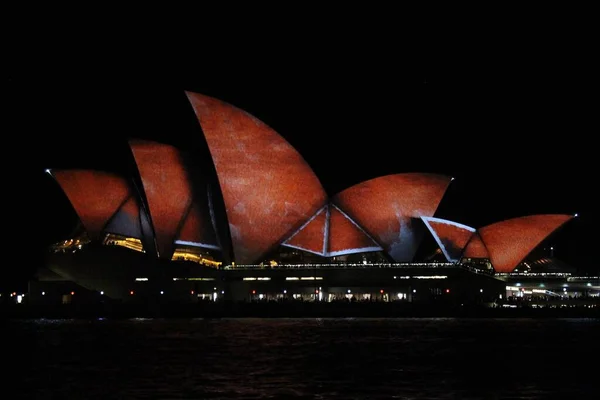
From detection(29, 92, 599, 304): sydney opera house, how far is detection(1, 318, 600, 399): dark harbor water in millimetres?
15840

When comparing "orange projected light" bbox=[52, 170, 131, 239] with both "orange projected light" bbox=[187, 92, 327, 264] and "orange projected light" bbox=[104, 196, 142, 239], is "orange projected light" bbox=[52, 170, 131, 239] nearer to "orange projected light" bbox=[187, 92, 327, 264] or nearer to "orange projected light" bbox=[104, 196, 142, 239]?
"orange projected light" bbox=[104, 196, 142, 239]

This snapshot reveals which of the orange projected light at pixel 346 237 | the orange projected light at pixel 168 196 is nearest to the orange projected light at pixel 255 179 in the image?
the orange projected light at pixel 346 237

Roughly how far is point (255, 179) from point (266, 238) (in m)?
4.46

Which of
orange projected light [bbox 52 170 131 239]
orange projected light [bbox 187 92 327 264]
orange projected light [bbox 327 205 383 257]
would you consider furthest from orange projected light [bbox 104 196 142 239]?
orange projected light [bbox 327 205 383 257]

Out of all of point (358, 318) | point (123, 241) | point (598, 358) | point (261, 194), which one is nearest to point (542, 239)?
point (358, 318)

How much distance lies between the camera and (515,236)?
57.8 m

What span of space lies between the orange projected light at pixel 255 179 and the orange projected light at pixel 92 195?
7328mm

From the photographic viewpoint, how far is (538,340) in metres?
33.0

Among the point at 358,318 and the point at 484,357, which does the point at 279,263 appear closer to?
the point at 358,318

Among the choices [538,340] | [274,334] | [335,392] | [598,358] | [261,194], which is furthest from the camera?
[261,194]

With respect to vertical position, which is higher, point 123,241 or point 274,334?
point 123,241

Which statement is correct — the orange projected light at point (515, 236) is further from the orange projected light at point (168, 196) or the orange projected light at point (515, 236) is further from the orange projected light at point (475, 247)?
the orange projected light at point (168, 196)

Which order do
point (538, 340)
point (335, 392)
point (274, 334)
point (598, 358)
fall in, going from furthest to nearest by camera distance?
1. point (274, 334)
2. point (538, 340)
3. point (598, 358)
4. point (335, 392)

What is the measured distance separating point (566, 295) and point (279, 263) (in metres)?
21.1
